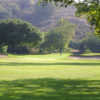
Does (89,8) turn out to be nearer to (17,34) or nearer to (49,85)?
(49,85)

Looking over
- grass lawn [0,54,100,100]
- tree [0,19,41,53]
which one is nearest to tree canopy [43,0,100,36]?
grass lawn [0,54,100,100]

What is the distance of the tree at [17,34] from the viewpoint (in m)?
85.2

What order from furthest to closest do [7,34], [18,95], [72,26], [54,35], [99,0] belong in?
[72,26], [54,35], [7,34], [99,0], [18,95]

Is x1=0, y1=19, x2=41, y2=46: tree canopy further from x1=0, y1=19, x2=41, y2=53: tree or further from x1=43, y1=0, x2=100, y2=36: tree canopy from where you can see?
x1=43, y1=0, x2=100, y2=36: tree canopy

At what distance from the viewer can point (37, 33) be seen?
90312mm

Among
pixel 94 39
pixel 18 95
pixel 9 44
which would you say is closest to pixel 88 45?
pixel 94 39

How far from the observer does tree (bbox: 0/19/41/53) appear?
279ft

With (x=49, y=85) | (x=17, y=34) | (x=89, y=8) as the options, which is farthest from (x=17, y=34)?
(x=49, y=85)

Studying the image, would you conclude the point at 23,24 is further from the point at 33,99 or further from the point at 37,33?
the point at 33,99

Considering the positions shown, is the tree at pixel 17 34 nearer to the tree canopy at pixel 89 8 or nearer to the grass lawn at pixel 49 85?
the grass lawn at pixel 49 85

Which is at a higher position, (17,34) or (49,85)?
(49,85)

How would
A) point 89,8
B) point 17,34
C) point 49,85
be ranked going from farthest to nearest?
point 17,34 < point 89,8 < point 49,85

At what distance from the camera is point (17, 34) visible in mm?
84875

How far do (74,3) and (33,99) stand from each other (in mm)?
10498
